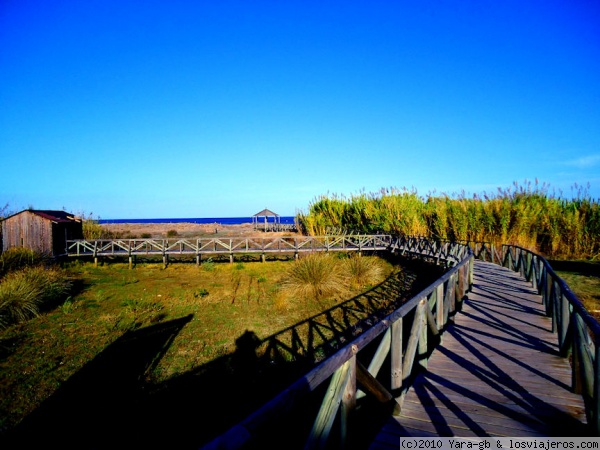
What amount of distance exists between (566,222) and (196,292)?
A: 1496cm

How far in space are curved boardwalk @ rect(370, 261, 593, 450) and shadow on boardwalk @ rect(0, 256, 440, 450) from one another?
81.5 inches

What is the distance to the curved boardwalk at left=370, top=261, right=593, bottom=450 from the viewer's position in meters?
2.87

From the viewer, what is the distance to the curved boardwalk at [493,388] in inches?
113

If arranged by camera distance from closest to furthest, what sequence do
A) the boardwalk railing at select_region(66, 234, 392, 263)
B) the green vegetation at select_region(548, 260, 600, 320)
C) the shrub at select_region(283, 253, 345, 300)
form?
the green vegetation at select_region(548, 260, 600, 320)
the shrub at select_region(283, 253, 345, 300)
the boardwalk railing at select_region(66, 234, 392, 263)

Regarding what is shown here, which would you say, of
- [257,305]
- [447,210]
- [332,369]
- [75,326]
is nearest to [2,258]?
[75,326]

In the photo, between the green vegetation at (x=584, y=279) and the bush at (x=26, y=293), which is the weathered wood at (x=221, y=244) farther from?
the green vegetation at (x=584, y=279)

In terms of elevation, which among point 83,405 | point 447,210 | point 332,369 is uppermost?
point 447,210

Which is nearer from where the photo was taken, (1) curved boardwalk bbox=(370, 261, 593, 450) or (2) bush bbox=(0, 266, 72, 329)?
(1) curved boardwalk bbox=(370, 261, 593, 450)

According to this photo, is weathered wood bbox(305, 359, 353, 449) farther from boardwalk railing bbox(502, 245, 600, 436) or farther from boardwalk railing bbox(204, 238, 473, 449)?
boardwalk railing bbox(502, 245, 600, 436)

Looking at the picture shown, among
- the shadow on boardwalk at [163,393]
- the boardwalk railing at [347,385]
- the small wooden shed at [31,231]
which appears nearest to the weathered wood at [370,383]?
the boardwalk railing at [347,385]

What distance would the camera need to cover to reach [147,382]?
20.7ft

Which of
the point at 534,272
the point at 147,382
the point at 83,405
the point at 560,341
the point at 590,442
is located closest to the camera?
the point at 590,442

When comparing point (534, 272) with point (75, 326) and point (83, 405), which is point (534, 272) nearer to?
point (83, 405)

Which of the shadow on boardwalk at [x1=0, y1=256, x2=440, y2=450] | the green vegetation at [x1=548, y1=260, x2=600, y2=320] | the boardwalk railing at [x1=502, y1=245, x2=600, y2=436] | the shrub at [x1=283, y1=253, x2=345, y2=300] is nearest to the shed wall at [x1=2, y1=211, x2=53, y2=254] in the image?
the shadow on boardwalk at [x1=0, y1=256, x2=440, y2=450]
